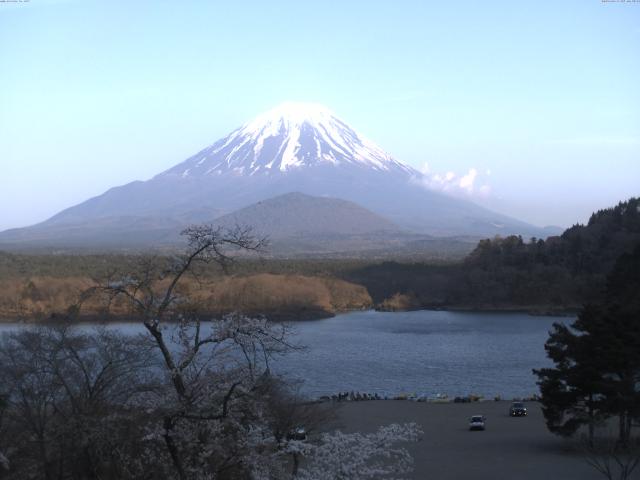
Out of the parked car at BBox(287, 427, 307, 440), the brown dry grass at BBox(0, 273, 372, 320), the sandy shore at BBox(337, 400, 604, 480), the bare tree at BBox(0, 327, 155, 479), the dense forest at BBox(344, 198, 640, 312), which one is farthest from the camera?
the dense forest at BBox(344, 198, 640, 312)

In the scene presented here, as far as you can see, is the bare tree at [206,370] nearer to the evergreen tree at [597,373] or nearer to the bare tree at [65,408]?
the bare tree at [65,408]

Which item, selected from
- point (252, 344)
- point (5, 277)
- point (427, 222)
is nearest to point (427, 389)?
point (252, 344)

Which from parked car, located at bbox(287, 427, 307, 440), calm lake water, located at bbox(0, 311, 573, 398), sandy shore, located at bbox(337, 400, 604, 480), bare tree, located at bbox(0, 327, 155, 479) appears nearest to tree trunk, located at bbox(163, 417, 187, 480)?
bare tree, located at bbox(0, 327, 155, 479)

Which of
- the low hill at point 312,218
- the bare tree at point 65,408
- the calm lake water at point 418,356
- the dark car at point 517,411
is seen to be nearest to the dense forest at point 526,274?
the calm lake water at point 418,356

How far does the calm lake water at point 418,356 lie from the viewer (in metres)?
15.3

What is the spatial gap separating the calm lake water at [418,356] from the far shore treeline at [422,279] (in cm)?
317

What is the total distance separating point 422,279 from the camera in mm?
38156

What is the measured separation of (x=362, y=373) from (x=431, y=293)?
20550mm

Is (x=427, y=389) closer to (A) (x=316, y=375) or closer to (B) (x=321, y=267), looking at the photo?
(A) (x=316, y=375)

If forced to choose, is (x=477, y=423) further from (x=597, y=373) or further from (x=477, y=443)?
(x=597, y=373)

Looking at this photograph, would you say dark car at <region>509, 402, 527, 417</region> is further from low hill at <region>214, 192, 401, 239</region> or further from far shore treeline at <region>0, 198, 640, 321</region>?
low hill at <region>214, 192, 401, 239</region>

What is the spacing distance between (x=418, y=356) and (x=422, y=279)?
1898 centimetres

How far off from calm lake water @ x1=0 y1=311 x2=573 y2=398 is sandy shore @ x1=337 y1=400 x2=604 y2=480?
151 centimetres

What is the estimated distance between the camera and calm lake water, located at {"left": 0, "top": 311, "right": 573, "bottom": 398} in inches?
603
